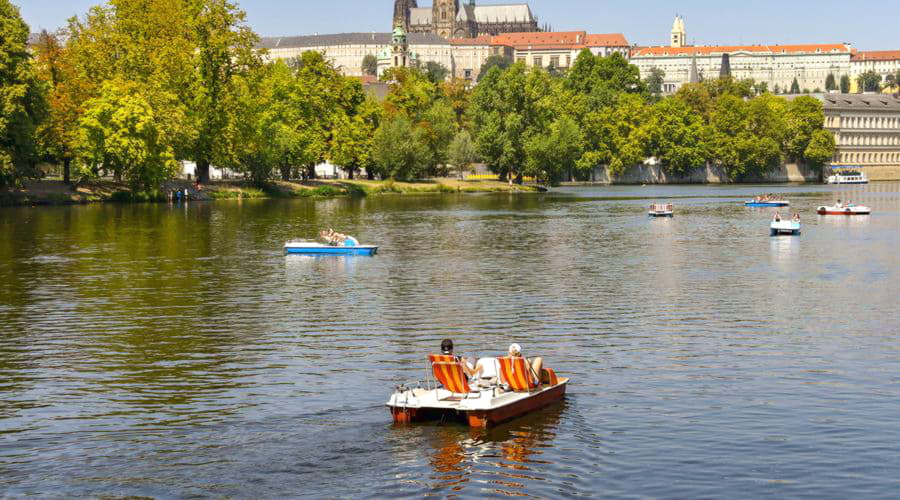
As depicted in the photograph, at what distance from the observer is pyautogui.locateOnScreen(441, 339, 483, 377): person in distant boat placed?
26.4m

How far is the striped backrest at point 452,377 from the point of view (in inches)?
1023

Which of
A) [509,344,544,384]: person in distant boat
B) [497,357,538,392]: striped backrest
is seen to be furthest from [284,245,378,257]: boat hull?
[497,357,538,392]: striped backrest

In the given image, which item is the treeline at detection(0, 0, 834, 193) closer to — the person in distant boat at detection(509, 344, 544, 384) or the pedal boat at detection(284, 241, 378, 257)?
the pedal boat at detection(284, 241, 378, 257)

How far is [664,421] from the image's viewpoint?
26.4 meters

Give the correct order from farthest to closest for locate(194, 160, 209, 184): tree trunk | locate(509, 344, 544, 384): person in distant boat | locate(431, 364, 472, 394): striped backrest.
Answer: locate(194, 160, 209, 184): tree trunk
locate(509, 344, 544, 384): person in distant boat
locate(431, 364, 472, 394): striped backrest

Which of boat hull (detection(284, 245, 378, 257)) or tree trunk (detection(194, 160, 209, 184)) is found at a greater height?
tree trunk (detection(194, 160, 209, 184))

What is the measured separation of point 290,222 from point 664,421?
69.2 meters

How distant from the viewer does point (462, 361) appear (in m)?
26.6

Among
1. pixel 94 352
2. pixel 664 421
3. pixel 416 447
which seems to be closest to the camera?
pixel 416 447

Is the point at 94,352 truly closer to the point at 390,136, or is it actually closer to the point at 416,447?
the point at 416,447

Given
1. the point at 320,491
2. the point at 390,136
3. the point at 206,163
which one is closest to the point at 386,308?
the point at 320,491

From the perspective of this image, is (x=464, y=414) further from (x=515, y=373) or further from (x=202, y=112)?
(x=202, y=112)

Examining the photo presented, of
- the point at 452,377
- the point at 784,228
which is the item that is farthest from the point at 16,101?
the point at 452,377

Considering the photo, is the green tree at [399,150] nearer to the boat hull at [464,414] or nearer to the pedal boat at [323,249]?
the pedal boat at [323,249]
